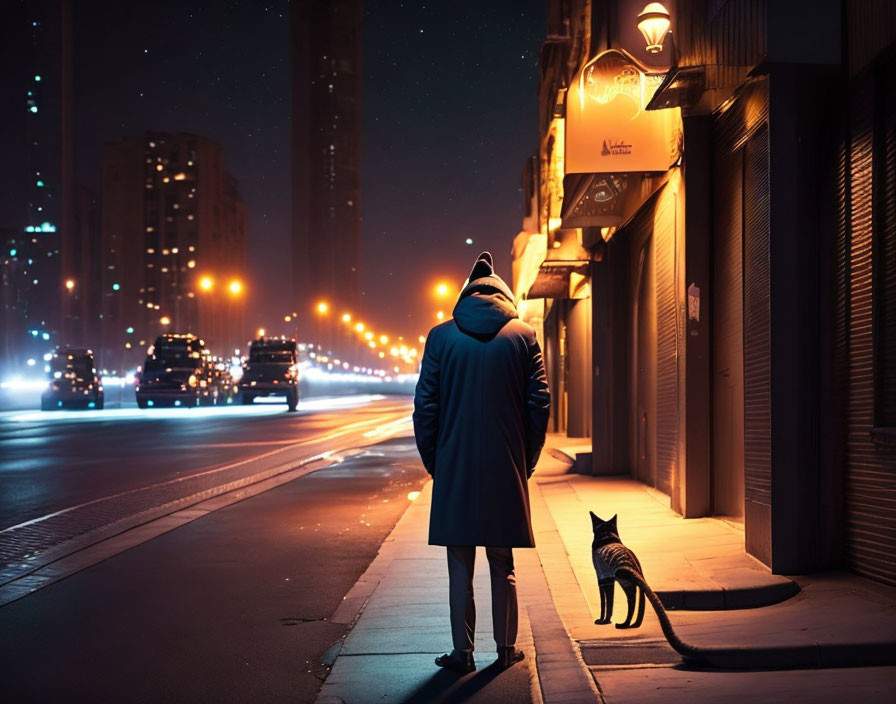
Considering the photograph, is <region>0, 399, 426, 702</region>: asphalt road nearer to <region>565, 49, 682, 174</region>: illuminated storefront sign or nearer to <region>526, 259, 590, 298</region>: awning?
<region>565, 49, 682, 174</region>: illuminated storefront sign

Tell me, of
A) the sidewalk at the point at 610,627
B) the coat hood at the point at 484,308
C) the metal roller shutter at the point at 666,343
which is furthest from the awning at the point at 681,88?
the coat hood at the point at 484,308

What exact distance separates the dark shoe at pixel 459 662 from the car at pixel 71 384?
45.4m

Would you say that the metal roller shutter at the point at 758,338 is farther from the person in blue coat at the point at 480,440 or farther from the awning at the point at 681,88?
the person in blue coat at the point at 480,440

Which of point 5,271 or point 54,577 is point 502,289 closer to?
point 54,577

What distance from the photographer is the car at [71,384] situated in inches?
1901

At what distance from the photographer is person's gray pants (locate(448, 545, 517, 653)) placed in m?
5.77

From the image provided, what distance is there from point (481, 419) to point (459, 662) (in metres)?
1.27

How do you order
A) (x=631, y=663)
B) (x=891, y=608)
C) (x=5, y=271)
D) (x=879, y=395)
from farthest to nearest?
(x=5, y=271)
(x=879, y=395)
(x=891, y=608)
(x=631, y=663)

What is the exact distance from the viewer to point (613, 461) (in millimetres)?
17234

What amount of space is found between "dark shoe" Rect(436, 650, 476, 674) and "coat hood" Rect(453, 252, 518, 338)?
167cm

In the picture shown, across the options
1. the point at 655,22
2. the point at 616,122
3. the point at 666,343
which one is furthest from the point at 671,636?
the point at 616,122

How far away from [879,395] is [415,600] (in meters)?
3.45

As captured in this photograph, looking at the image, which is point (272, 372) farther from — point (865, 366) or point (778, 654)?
point (778, 654)

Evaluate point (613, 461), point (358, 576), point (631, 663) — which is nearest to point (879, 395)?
point (631, 663)
